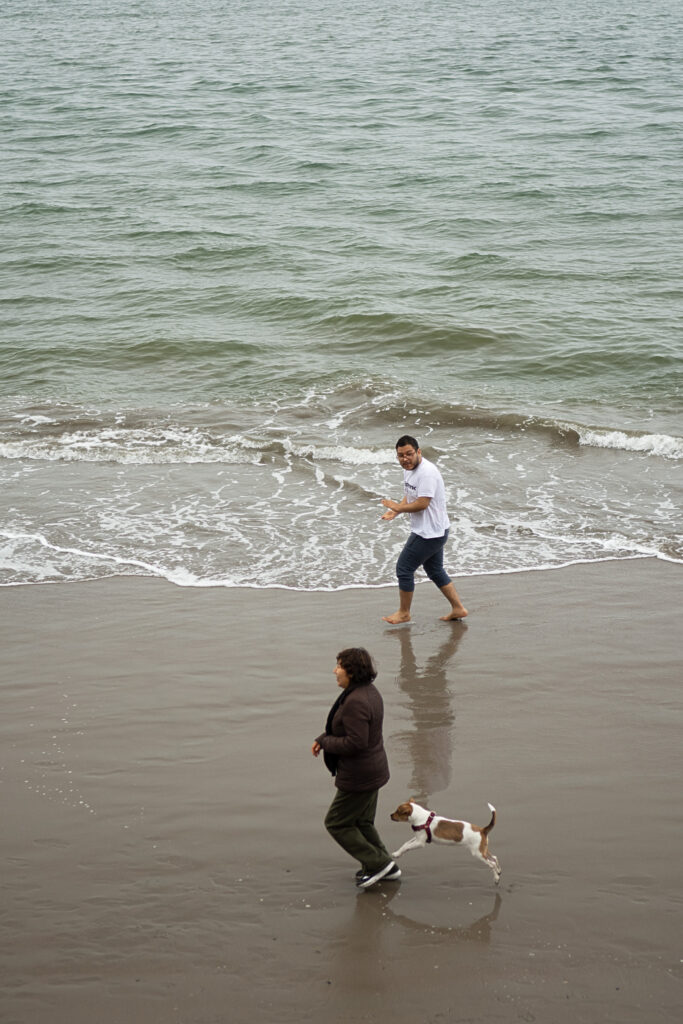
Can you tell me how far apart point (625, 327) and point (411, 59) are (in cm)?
1814

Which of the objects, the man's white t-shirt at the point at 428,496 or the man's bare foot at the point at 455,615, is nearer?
the man's white t-shirt at the point at 428,496

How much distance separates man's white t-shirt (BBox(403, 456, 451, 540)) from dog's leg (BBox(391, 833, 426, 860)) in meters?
3.18

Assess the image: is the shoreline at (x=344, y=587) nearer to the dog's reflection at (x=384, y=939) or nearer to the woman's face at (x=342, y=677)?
the woman's face at (x=342, y=677)

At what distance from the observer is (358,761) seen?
4.38 m

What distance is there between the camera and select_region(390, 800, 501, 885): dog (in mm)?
4359

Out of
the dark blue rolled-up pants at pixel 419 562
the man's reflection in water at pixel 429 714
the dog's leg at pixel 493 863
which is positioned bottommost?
the man's reflection in water at pixel 429 714

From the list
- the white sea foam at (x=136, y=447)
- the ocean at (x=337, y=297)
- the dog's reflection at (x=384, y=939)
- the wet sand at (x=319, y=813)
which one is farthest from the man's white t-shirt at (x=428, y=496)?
the white sea foam at (x=136, y=447)

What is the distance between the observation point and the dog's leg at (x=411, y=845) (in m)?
4.45

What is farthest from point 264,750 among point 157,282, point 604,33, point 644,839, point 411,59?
point 604,33

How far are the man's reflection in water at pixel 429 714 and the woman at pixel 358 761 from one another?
0.74 meters

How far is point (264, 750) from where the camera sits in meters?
5.64

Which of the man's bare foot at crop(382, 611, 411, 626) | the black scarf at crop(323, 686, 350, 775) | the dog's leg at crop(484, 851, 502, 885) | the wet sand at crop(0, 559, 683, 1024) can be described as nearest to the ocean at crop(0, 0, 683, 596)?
the man's bare foot at crop(382, 611, 411, 626)

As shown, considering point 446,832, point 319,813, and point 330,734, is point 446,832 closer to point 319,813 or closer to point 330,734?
point 330,734

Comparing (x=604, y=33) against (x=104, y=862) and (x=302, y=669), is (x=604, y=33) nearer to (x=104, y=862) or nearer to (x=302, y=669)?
(x=302, y=669)
